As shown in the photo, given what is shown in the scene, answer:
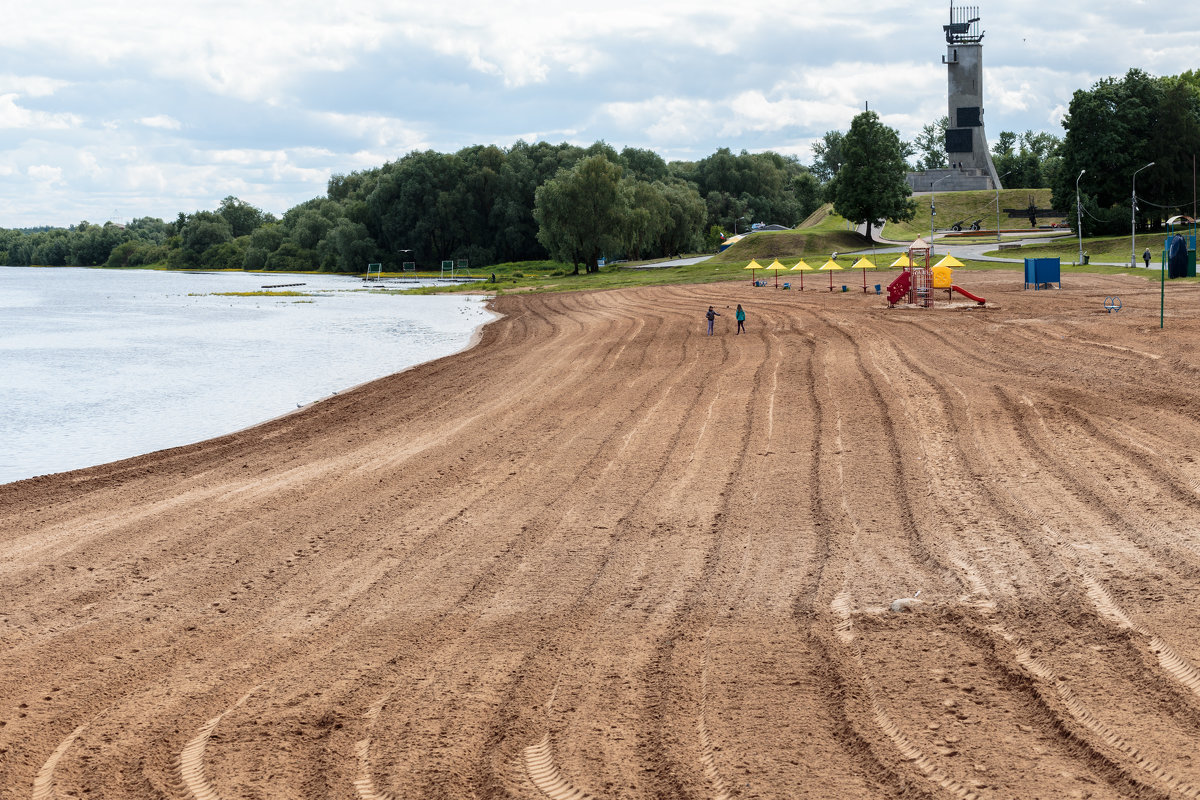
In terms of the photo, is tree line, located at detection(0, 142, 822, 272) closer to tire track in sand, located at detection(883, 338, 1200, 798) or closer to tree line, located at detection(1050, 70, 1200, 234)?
tree line, located at detection(1050, 70, 1200, 234)

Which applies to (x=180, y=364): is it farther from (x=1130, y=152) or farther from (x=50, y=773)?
(x=1130, y=152)

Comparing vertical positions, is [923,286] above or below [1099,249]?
below

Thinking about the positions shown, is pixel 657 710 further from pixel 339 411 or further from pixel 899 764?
pixel 339 411

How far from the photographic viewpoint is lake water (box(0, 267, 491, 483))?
20.2 metres

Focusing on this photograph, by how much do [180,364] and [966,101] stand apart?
100m

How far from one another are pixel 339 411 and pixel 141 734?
15430 mm

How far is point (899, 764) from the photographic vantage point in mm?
5641

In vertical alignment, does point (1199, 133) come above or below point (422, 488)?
above

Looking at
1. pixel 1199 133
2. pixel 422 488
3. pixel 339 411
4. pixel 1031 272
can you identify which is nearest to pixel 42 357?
pixel 339 411

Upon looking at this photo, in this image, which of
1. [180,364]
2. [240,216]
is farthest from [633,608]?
[240,216]

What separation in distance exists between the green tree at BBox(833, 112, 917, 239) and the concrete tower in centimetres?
2767

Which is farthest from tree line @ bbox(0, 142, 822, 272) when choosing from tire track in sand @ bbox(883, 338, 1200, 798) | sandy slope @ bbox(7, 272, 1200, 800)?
tire track in sand @ bbox(883, 338, 1200, 798)

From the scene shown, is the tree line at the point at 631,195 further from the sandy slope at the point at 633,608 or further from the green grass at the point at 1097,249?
the sandy slope at the point at 633,608

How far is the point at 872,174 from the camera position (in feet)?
279
